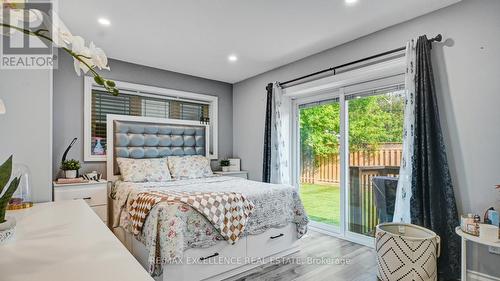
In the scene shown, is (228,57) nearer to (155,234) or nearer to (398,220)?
(155,234)

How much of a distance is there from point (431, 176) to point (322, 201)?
1735mm

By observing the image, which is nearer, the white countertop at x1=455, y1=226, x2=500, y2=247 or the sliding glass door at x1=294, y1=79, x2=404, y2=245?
the white countertop at x1=455, y1=226, x2=500, y2=247

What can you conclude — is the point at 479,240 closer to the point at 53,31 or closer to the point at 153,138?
the point at 53,31

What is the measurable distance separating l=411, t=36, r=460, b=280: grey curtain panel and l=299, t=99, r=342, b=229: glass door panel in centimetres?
119

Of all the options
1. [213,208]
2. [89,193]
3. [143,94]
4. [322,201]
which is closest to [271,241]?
[213,208]

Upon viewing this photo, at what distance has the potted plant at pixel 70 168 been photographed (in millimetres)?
3119

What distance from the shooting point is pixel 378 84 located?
311 cm

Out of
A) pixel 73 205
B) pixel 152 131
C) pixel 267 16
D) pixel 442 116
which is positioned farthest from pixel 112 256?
pixel 152 131

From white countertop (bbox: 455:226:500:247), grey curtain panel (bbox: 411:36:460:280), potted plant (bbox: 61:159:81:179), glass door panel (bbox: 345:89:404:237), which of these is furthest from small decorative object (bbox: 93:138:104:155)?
white countertop (bbox: 455:226:500:247)

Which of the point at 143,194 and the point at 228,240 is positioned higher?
the point at 143,194

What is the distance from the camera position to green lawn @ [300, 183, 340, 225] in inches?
144

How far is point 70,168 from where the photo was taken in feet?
10.3

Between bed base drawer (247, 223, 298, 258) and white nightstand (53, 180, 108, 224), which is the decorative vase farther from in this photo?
white nightstand (53, 180, 108, 224)

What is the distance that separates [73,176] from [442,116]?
13.4ft
